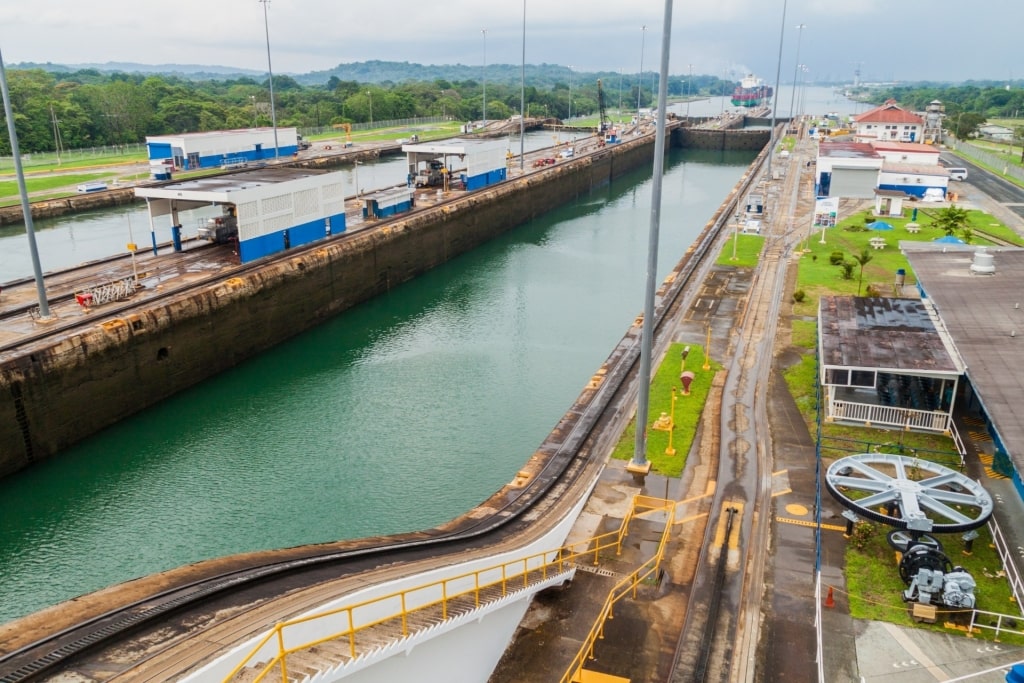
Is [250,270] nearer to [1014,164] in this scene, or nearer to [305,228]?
[305,228]

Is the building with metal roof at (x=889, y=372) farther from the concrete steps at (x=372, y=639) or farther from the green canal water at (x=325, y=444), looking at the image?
the concrete steps at (x=372, y=639)

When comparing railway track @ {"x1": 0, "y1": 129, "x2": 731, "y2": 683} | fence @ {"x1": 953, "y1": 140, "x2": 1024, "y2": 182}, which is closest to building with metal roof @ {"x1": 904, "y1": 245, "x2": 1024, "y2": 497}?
railway track @ {"x1": 0, "y1": 129, "x2": 731, "y2": 683}

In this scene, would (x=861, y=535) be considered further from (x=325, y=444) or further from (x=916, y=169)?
(x=916, y=169)

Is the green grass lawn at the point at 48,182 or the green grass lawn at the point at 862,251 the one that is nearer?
the green grass lawn at the point at 862,251

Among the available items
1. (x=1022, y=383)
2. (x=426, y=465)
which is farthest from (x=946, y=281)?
(x=426, y=465)

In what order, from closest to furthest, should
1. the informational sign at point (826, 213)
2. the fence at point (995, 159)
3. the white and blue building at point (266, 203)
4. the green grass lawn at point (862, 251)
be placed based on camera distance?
the white and blue building at point (266, 203)
the green grass lawn at point (862, 251)
the informational sign at point (826, 213)
the fence at point (995, 159)

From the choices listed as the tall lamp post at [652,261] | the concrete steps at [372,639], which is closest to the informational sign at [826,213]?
the tall lamp post at [652,261]

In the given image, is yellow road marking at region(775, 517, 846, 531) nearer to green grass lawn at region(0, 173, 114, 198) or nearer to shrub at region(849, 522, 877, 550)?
shrub at region(849, 522, 877, 550)
